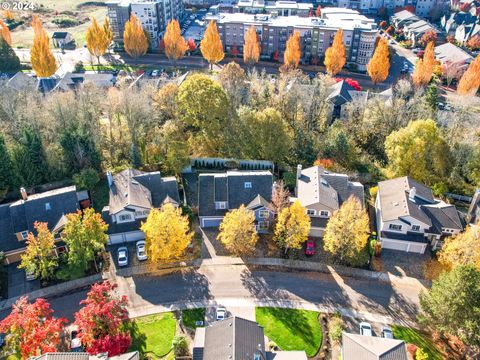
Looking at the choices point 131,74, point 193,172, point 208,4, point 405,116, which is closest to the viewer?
point 193,172

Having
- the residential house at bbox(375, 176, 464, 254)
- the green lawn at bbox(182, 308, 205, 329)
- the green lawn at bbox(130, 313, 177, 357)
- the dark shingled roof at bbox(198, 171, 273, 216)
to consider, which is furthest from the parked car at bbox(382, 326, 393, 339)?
the green lawn at bbox(130, 313, 177, 357)

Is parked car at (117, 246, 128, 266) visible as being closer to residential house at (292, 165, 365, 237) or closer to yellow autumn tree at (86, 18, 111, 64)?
residential house at (292, 165, 365, 237)

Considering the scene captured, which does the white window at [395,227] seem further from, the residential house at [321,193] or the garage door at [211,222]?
the garage door at [211,222]

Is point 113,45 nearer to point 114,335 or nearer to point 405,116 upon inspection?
point 405,116

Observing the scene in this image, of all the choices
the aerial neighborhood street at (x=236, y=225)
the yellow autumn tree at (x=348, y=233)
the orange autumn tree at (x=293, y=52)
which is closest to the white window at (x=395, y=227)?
the aerial neighborhood street at (x=236, y=225)

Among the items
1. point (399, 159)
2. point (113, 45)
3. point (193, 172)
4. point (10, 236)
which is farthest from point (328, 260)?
point (113, 45)

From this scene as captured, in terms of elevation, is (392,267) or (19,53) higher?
(19,53)
